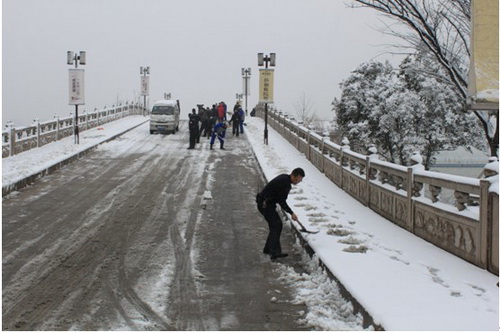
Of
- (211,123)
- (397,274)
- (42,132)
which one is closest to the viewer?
(397,274)

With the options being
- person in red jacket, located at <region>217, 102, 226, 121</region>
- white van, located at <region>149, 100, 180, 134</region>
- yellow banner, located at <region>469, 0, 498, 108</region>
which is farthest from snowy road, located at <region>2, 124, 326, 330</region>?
white van, located at <region>149, 100, 180, 134</region>

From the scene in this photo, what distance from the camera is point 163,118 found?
117ft

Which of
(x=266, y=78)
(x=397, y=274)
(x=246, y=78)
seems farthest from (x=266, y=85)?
(x=246, y=78)

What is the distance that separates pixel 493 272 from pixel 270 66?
2415cm

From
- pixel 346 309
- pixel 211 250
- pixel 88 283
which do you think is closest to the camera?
pixel 346 309

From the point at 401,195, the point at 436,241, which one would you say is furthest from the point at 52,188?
the point at 436,241

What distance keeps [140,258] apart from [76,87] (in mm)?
20780

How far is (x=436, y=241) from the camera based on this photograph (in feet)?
31.5

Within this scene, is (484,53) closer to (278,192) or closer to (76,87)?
(278,192)

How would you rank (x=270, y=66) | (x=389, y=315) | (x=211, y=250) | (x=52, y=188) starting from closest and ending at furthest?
1. (x=389, y=315)
2. (x=211, y=250)
3. (x=52, y=188)
4. (x=270, y=66)

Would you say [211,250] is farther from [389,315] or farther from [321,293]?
[389,315]

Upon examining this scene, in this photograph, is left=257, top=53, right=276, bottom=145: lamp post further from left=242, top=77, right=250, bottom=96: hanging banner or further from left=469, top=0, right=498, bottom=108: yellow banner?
left=242, top=77, right=250, bottom=96: hanging banner

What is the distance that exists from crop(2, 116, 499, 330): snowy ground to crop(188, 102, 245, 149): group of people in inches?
553

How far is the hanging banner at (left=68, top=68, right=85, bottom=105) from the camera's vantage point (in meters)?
28.5
